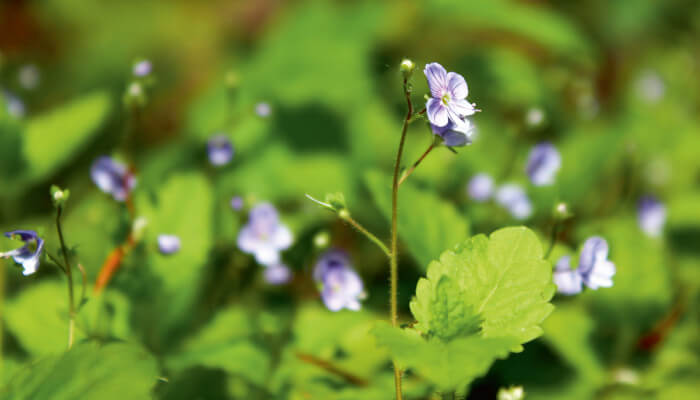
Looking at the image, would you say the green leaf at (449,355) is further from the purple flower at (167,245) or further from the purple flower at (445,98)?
the purple flower at (167,245)

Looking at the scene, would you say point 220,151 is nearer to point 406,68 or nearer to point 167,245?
point 167,245

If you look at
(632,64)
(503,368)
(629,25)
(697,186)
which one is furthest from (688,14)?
(503,368)

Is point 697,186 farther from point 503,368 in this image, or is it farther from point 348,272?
point 348,272

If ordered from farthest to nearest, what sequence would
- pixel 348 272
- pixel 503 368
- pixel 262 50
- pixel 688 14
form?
pixel 688 14 → pixel 262 50 → pixel 503 368 → pixel 348 272

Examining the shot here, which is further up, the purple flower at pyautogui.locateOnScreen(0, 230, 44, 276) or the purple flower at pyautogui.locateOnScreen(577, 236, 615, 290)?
the purple flower at pyautogui.locateOnScreen(577, 236, 615, 290)

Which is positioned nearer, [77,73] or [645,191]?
[645,191]

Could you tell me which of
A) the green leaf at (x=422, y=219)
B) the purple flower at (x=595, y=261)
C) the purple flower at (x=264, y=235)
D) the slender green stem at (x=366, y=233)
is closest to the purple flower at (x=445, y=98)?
the slender green stem at (x=366, y=233)

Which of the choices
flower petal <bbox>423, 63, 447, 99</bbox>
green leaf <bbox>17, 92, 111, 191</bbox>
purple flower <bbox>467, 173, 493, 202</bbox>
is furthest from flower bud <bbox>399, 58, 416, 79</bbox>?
green leaf <bbox>17, 92, 111, 191</bbox>

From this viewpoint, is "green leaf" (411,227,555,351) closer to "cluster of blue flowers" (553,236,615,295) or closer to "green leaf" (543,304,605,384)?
"cluster of blue flowers" (553,236,615,295)
